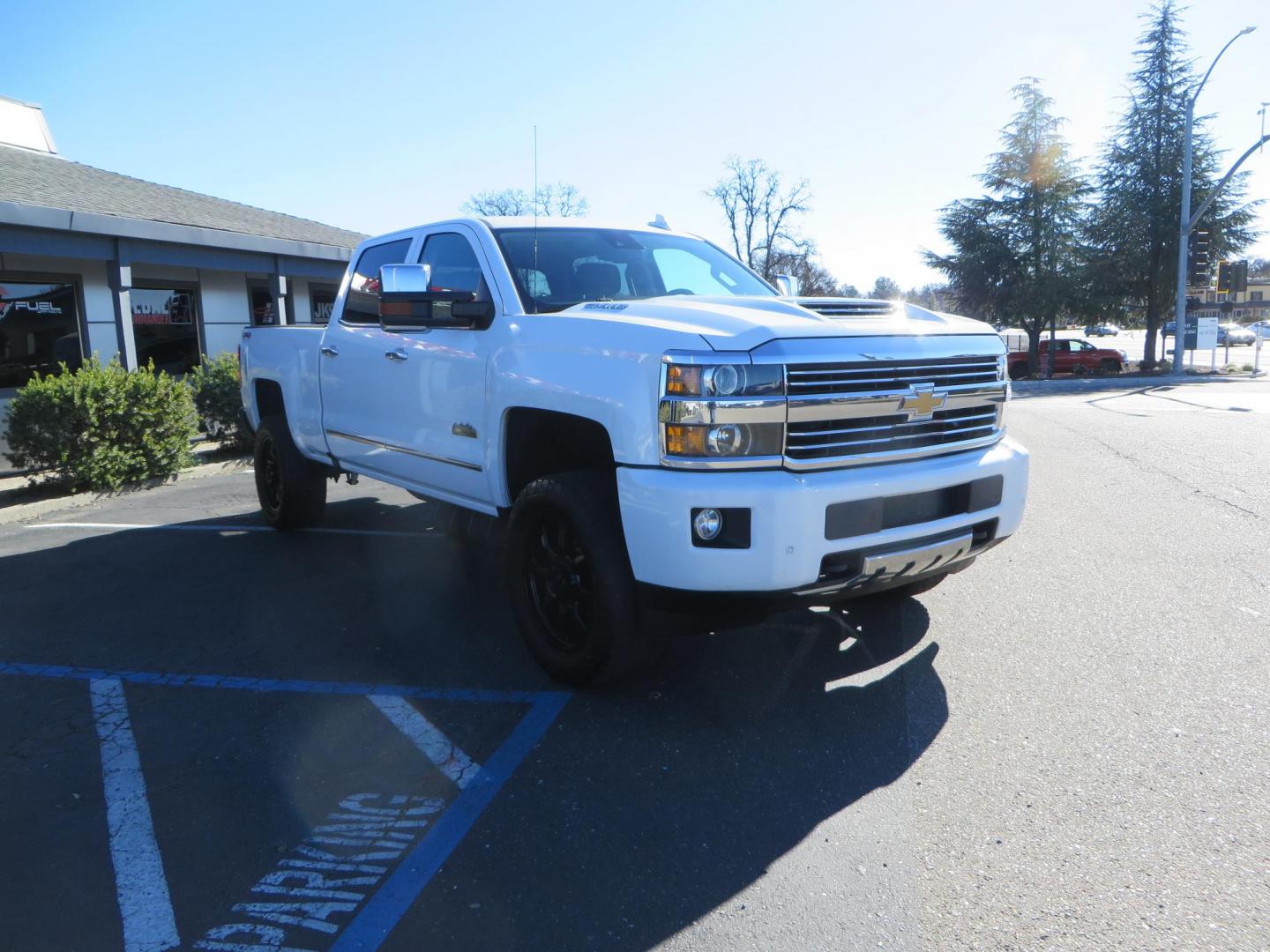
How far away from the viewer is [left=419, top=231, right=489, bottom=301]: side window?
4902mm

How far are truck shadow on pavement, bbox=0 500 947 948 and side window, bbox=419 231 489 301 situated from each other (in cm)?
178

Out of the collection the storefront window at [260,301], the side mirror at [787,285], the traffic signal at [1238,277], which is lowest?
the side mirror at [787,285]

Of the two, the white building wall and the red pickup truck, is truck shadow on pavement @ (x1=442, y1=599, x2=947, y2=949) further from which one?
the red pickup truck

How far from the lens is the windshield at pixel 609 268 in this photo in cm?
470

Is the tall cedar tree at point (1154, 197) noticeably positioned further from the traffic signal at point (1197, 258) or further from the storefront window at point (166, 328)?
the storefront window at point (166, 328)

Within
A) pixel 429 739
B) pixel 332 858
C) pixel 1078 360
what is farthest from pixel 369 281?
pixel 1078 360

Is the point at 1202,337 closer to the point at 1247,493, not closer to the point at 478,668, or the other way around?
Result: the point at 1247,493

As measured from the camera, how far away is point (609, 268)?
501 cm

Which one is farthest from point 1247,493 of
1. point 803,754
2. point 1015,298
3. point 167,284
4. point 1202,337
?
point 1015,298

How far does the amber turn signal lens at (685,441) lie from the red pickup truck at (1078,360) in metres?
32.9

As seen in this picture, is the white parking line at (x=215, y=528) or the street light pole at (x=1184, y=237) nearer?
the white parking line at (x=215, y=528)

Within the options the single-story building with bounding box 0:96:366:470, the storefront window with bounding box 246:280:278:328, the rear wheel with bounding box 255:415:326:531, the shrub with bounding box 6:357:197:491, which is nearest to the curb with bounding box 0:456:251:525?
the shrub with bounding box 6:357:197:491

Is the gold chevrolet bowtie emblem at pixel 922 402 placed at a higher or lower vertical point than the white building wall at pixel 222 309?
lower

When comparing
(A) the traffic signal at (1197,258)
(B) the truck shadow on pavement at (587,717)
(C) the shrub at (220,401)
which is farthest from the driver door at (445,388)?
(A) the traffic signal at (1197,258)
